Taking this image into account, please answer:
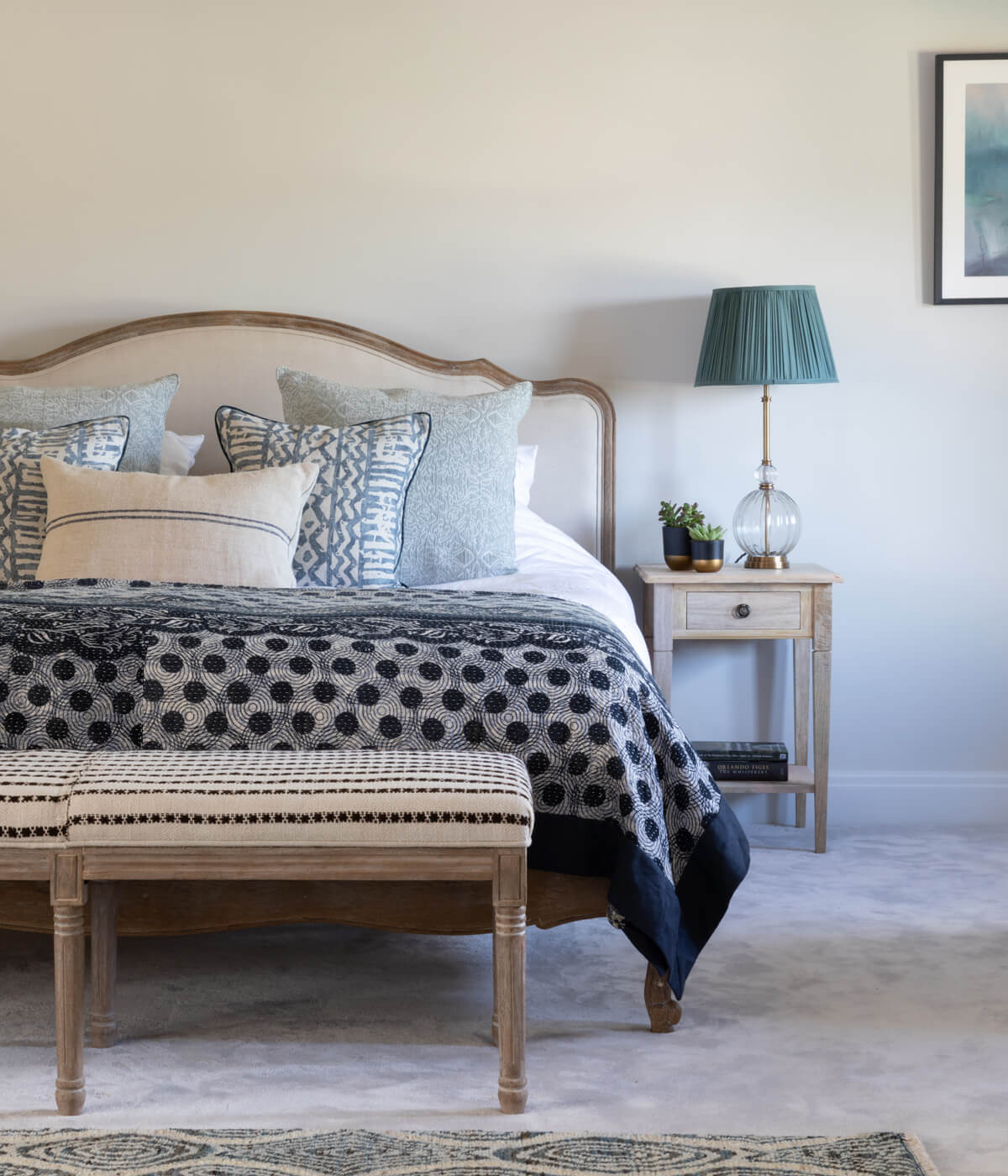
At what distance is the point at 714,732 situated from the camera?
3510 millimetres

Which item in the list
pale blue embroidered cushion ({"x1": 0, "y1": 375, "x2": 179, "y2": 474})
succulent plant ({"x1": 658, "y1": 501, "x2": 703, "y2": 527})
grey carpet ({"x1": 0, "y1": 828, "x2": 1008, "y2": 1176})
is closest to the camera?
grey carpet ({"x1": 0, "y1": 828, "x2": 1008, "y2": 1176})

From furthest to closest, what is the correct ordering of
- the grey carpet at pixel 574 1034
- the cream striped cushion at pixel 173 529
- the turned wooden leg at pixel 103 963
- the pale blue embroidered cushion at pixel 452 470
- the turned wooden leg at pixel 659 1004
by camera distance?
the pale blue embroidered cushion at pixel 452 470 → the cream striped cushion at pixel 173 529 → the turned wooden leg at pixel 659 1004 → the turned wooden leg at pixel 103 963 → the grey carpet at pixel 574 1034

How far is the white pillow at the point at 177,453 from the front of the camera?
316 centimetres

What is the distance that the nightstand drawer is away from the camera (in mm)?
3096

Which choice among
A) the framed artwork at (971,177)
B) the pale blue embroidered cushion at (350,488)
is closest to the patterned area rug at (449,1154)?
the pale blue embroidered cushion at (350,488)

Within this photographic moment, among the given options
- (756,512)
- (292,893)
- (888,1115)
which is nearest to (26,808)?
(292,893)

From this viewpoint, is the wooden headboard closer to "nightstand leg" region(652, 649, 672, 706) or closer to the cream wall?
the cream wall

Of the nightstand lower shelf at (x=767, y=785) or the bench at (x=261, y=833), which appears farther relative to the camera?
the nightstand lower shelf at (x=767, y=785)

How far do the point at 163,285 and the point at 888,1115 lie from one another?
286 centimetres

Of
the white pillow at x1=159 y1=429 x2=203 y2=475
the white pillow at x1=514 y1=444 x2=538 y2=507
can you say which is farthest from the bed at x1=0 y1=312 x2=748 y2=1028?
the white pillow at x1=159 y1=429 x2=203 y2=475

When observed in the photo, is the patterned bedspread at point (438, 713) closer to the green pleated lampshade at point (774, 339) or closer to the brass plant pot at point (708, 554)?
the brass plant pot at point (708, 554)

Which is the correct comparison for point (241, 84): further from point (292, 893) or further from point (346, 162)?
point (292, 893)

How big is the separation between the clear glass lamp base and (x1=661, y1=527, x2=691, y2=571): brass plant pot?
6.6 inches

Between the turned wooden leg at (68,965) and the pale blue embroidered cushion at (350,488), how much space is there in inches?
45.6
